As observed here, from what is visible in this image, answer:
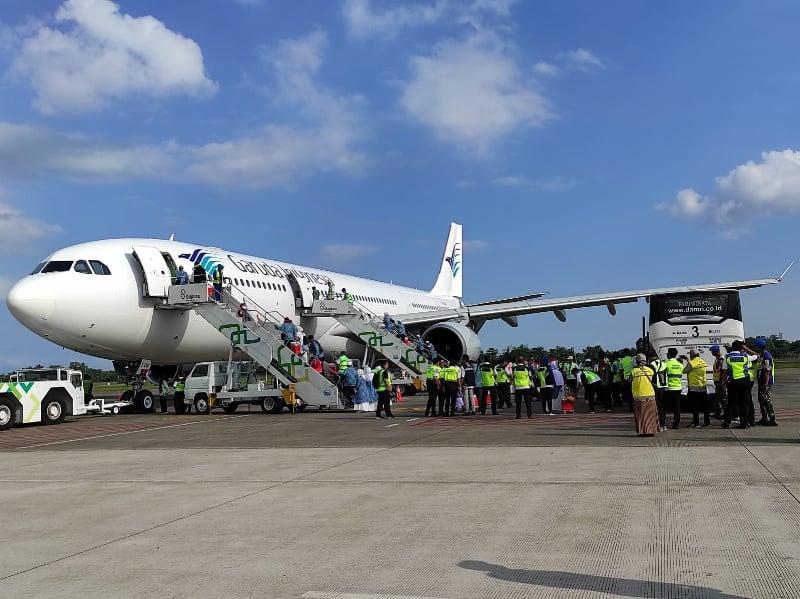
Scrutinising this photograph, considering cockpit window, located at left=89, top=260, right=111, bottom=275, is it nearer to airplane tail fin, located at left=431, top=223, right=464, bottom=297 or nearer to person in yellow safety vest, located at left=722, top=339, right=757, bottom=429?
person in yellow safety vest, located at left=722, top=339, right=757, bottom=429

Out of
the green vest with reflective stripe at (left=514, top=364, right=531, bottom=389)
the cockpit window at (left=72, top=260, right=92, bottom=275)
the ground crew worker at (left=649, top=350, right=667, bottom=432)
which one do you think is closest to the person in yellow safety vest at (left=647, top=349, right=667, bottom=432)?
the ground crew worker at (left=649, top=350, right=667, bottom=432)

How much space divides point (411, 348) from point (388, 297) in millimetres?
10257

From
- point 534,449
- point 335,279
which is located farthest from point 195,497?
point 335,279

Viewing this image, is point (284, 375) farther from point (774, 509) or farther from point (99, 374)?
point (99, 374)

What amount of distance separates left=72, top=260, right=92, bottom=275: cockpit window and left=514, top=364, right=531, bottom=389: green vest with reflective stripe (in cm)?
1037

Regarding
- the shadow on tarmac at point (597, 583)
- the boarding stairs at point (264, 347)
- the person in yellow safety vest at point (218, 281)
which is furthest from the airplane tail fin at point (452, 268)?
the shadow on tarmac at point (597, 583)

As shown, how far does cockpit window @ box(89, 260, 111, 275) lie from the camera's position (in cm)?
1941

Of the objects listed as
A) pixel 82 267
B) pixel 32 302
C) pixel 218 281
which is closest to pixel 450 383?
pixel 218 281

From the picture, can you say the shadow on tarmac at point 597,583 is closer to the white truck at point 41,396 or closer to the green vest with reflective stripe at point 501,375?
the green vest with reflective stripe at point 501,375

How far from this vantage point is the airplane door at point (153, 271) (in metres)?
20.3

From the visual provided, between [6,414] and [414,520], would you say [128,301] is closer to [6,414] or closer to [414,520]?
[6,414]

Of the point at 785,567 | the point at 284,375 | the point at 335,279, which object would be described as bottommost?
the point at 785,567

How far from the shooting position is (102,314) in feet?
62.9

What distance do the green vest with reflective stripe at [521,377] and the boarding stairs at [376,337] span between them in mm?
8887
